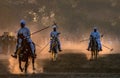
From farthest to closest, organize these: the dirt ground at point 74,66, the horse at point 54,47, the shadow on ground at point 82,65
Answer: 1. the horse at point 54,47
2. the shadow on ground at point 82,65
3. the dirt ground at point 74,66

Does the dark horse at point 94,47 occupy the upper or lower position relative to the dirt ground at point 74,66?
upper


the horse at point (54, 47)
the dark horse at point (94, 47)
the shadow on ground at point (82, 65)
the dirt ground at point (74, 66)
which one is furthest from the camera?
the dark horse at point (94, 47)

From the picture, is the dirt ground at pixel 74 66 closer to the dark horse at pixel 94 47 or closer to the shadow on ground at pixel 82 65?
the shadow on ground at pixel 82 65

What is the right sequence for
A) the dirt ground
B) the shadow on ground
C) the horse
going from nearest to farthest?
the dirt ground → the shadow on ground → the horse

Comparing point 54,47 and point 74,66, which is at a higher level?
point 54,47

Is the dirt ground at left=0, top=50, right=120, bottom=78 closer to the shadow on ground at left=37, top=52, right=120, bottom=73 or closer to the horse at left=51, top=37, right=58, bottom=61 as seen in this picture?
the shadow on ground at left=37, top=52, right=120, bottom=73

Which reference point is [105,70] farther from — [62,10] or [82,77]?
[62,10]

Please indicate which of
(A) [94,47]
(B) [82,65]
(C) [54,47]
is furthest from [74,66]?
(A) [94,47]

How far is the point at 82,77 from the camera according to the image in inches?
1112

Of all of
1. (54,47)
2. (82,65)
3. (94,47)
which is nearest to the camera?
(82,65)

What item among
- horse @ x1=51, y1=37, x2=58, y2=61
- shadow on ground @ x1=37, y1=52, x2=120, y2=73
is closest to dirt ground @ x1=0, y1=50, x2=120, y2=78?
shadow on ground @ x1=37, y1=52, x2=120, y2=73

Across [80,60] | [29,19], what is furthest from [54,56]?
[29,19]

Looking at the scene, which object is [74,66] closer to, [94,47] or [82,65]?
[82,65]

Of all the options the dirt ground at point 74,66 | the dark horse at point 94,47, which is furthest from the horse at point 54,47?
the dark horse at point 94,47
